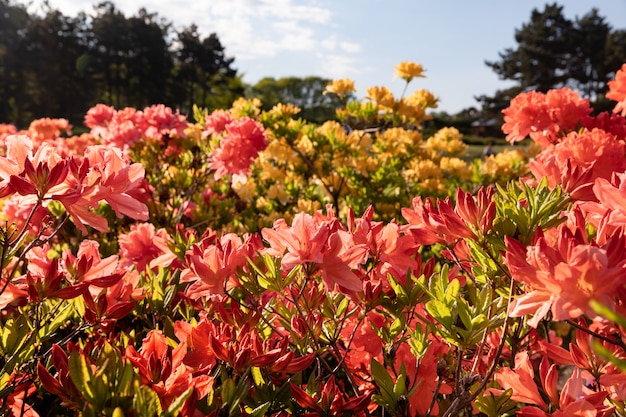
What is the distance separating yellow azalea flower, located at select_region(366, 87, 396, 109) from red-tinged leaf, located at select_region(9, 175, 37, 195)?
3645mm

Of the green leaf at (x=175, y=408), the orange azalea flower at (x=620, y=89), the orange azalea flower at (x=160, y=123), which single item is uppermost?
the orange azalea flower at (x=620, y=89)

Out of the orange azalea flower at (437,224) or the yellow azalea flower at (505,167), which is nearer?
the orange azalea flower at (437,224)

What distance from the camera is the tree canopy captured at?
3766cm

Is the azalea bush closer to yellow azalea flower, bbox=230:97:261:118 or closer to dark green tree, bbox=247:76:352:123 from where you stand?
yellow azalea flower, bbox=230:97:261:118

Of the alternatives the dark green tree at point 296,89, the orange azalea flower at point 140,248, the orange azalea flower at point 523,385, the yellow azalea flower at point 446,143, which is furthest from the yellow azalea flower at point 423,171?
the dark green tree at point 296,89

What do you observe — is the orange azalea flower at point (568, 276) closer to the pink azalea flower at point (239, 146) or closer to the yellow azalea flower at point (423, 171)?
the pink azalea flower at point (239, 146)

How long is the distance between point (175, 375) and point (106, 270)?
53 centimetres

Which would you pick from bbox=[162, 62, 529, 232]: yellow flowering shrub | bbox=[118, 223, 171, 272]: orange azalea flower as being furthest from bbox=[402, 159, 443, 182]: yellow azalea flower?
bbox=[118, 223, 171, 272]: orange azalea flower

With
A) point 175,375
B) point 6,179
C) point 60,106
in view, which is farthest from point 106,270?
point 60,106

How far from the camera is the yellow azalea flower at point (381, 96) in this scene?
438cm

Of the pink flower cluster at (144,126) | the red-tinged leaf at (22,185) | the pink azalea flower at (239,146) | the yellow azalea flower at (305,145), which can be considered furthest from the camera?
the yellow azalea flower at (305,145)

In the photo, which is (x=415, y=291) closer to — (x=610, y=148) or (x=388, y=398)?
(x=388, y=398)

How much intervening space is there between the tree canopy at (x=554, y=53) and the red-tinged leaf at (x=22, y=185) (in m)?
39.9

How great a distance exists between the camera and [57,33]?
127 feet
